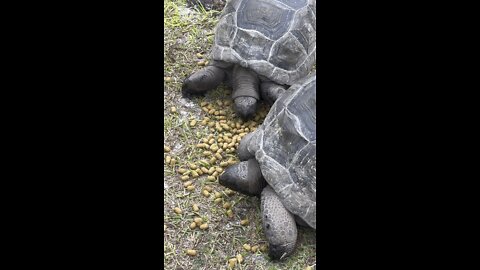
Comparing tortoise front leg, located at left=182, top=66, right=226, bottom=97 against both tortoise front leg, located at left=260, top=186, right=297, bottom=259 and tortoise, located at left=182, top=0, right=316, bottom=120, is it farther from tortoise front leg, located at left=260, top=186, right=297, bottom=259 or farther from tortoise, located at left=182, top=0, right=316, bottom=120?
tortoise front leg, located at left=260, top=186, right=297, bottom=259

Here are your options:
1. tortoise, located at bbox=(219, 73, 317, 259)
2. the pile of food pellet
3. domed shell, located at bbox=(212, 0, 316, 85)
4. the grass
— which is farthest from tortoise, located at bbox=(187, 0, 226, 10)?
tortoise, located at bbox=(219, 73, 317, 259)

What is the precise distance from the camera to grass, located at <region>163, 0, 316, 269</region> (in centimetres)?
345

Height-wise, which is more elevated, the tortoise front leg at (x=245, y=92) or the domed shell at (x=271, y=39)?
the domed shell at (x=271, y=39)

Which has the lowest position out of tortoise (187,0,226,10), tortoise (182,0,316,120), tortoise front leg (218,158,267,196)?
tortoise (187,0,226,10)

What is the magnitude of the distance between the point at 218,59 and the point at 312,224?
5.44ft

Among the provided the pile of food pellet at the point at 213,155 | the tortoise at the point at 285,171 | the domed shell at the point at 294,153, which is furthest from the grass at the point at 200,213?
the domed shell at the point at 294,153

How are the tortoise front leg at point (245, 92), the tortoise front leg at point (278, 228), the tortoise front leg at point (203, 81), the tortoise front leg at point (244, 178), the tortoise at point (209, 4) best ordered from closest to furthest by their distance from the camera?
1. the tortoise front leg at point (278, 228)
2. the tortoise front leg at point (244, 178)
3. the tortoise front leg at point (245, 92)
4. the tortoise front leg at point (203, 81)
5. the tortoise at point (209, 4)

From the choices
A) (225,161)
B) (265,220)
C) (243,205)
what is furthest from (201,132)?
(265,220)

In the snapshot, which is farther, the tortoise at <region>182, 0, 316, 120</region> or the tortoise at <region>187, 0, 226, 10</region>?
the tortoise at <region>187, 0, 226, 10</region>

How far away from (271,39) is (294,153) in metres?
1.20

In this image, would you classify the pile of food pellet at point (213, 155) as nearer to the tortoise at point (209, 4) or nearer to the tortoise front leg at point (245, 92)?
the tortoise front leg at point (245, 92)

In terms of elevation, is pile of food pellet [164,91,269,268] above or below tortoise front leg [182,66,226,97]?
below

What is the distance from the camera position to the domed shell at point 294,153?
Result: 3404 mm

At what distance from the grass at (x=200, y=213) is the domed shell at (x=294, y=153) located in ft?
0.97
